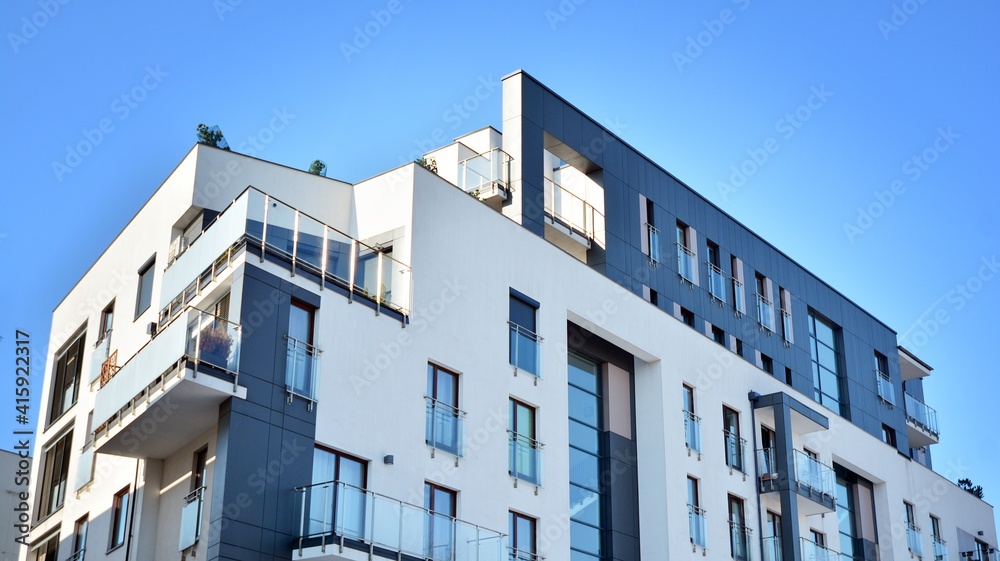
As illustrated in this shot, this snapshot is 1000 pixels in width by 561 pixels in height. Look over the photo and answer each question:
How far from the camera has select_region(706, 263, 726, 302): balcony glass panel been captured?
38344 mm

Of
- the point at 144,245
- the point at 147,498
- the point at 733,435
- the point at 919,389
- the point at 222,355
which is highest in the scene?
the point at 919,389

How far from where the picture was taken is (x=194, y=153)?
29750 millimetres

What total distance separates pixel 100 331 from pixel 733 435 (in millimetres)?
17372

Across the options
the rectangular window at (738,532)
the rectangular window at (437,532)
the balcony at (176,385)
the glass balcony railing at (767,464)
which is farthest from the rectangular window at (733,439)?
the balcony at (176,385)

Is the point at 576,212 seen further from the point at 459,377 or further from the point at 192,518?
the point at 192,518

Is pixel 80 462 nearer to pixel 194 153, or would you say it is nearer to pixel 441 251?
pixel 194 153

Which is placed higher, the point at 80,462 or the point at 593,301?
the point at 593,301

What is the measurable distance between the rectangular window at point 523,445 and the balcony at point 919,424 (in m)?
23.9

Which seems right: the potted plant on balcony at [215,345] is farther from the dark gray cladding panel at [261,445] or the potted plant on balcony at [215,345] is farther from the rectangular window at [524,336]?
the rectangular window at [524,336]

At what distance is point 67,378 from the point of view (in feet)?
115

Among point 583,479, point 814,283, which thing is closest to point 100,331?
point 583,479

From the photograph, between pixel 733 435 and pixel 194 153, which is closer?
pixel 194 153

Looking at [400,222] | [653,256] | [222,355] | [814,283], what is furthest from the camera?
[814,283]

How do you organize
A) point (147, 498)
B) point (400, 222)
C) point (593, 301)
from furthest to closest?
1. point (593, 301)
2. point (400, 222)
3. point (147, 498)
